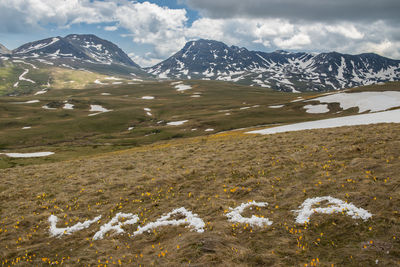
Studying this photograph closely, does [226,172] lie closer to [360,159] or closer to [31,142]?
[360,159]

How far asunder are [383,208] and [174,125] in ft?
375

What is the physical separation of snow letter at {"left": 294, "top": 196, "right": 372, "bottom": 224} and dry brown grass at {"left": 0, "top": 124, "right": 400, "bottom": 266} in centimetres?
34

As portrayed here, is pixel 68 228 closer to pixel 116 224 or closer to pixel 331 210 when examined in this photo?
pixel 116 224

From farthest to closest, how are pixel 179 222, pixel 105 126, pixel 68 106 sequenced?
pixel 68 106
pixel 105 126
pixel 179 222

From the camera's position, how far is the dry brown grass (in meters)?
10.0

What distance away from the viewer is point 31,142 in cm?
10588

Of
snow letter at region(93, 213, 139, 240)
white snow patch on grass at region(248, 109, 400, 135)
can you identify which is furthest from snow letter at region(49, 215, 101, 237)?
white snow patch on grass at region(248, 109, 400, 135)

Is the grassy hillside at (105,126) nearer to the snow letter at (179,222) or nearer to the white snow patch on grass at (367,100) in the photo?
the white snow patch on grass at (367,100)

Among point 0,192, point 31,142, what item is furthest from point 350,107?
point 31,142

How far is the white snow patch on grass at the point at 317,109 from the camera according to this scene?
396 ft

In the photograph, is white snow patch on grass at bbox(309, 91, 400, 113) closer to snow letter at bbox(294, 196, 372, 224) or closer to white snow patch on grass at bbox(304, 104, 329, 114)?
white snow patch on grass at bbox(304, 104, 329, 114)

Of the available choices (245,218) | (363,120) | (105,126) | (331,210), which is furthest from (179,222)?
(105,126)

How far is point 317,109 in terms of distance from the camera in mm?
123750

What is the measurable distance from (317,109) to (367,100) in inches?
894
